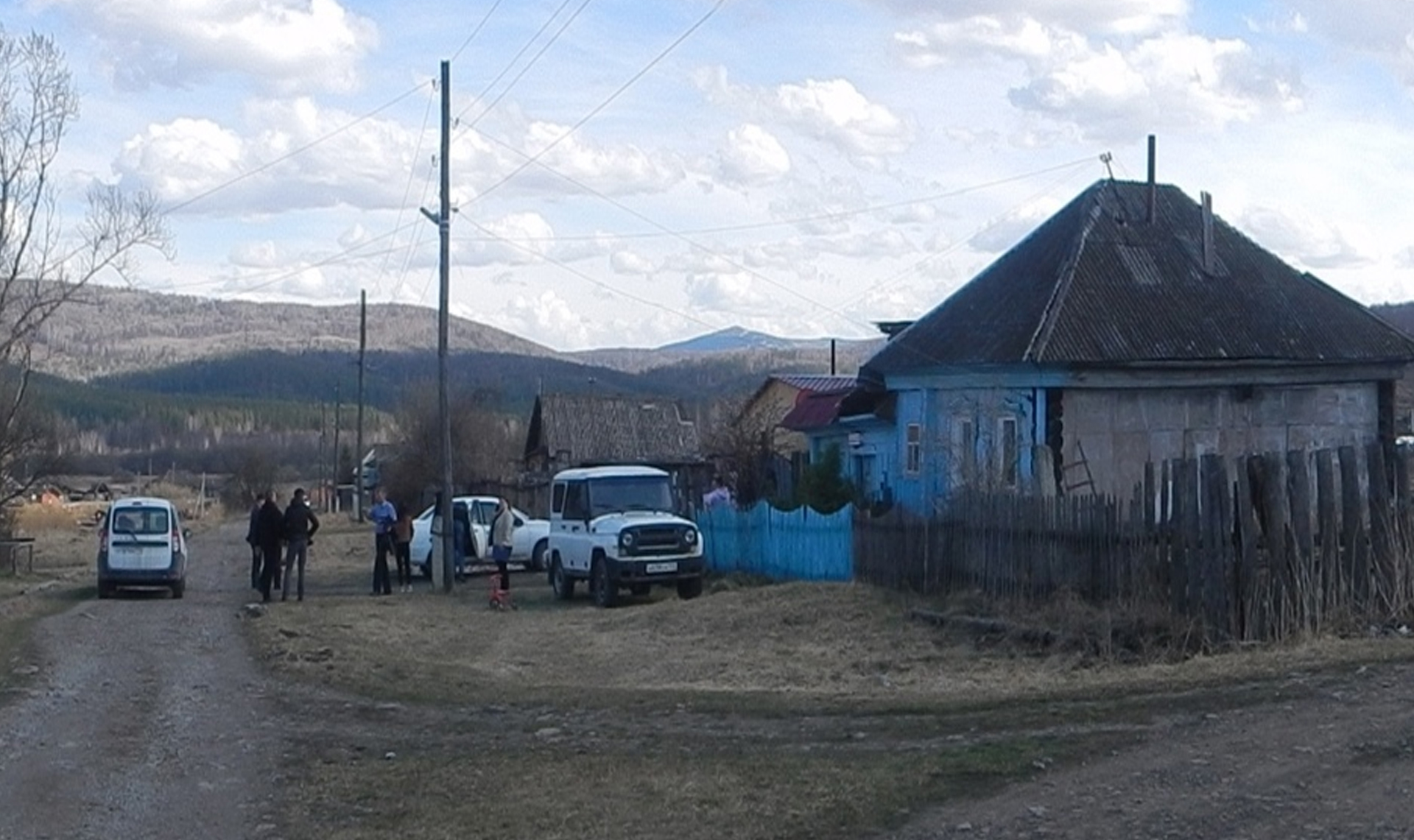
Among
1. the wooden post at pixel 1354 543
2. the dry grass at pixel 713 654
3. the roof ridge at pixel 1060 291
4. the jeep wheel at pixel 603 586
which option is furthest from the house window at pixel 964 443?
the wooden post at pixel 1354 543

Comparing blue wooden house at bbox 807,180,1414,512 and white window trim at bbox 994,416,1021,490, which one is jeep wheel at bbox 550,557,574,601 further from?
white window trim at bbox 994,416,1021,490

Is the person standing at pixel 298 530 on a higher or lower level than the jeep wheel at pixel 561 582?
higher

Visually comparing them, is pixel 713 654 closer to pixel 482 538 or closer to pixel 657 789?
pixel 657 789

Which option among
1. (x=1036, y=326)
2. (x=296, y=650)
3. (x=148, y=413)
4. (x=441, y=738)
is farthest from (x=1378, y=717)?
(x=148, y=413)

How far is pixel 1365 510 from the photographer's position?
658 inches

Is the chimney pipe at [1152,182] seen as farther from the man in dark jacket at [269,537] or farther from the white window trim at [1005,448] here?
the man in dark jacket at [269,537]

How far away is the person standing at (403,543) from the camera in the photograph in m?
32.0

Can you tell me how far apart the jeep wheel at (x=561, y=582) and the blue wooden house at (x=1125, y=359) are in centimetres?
627

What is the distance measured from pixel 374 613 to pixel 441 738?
42.0 ft

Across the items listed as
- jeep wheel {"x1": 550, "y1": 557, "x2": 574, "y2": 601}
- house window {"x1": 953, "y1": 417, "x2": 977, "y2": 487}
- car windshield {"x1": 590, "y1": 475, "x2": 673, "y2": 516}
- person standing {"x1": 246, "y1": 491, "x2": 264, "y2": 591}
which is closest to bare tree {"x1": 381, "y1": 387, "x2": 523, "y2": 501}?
person standing {"x1": 246, "y1": 491, "x2": 264, "y2": 591}

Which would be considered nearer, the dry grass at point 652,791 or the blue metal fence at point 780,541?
the dry grass at point 652,791

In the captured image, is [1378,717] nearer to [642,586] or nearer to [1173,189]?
[642,586]

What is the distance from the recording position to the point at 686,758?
471 inches

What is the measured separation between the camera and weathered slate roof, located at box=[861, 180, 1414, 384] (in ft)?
93.0
